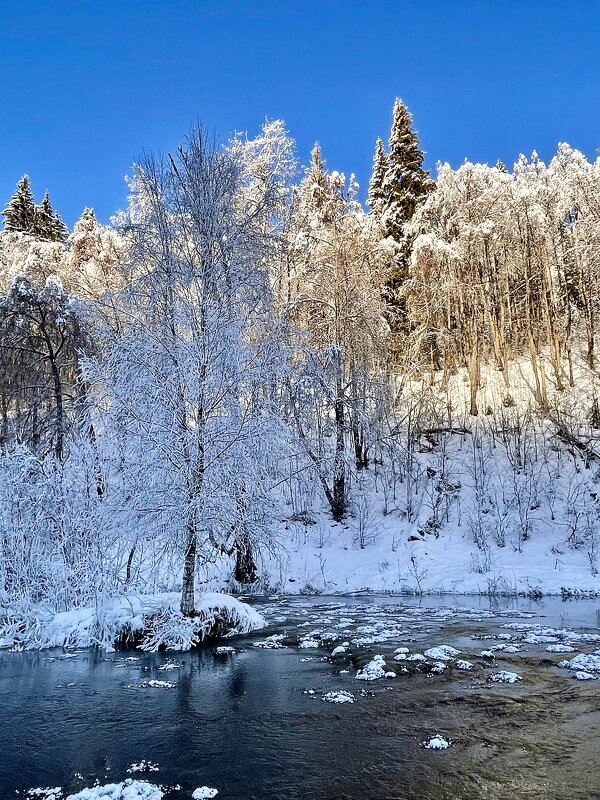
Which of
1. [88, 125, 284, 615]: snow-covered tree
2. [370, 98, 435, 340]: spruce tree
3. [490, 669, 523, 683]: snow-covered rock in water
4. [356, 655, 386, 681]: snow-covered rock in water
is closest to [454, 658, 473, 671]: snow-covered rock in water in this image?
[490, 669, 523, 683]: snow-covered rock in water

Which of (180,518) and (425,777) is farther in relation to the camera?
(180,518)

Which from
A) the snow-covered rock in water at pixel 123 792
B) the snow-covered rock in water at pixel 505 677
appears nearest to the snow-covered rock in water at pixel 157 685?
the snow-covered rock in water at pixel 123 792

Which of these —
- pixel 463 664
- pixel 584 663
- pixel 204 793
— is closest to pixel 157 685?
pixel 204 793

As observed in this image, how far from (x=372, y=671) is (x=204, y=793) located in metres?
3.99

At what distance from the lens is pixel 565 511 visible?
62.7 ft

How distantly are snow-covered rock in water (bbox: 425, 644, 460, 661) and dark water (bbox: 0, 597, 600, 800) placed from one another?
0.25 meters

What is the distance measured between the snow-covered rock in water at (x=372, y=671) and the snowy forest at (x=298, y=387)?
11.5 ft

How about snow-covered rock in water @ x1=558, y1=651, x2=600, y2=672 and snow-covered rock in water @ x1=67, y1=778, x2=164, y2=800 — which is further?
snow-covered rock in water @ x1=558, y1=651, x2=600, y2=672

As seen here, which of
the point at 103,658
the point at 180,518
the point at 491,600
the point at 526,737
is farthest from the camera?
the point at 491,600

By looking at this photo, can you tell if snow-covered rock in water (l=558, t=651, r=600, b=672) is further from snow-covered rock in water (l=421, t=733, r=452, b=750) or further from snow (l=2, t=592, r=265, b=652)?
snow (l=2, t=592, r=265, b=652)

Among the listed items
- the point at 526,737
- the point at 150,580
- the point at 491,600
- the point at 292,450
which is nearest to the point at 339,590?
the point at 491,600

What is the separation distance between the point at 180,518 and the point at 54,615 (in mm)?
3710

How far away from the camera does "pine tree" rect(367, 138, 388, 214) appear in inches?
1305

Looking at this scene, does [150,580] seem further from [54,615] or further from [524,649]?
[524,649]
